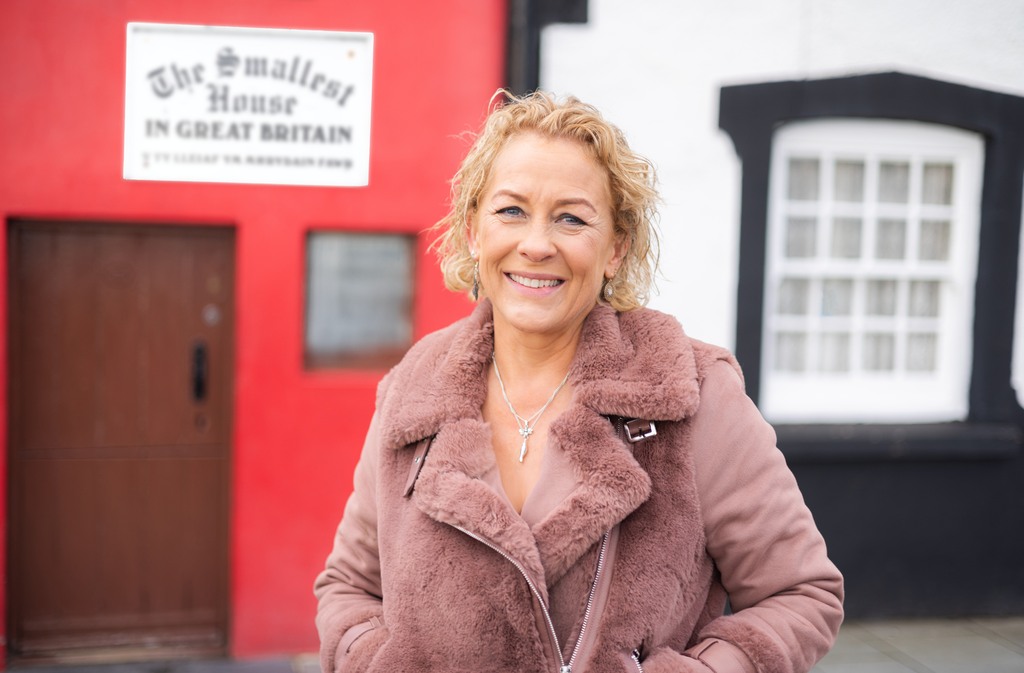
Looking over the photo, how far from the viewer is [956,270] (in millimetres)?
5734

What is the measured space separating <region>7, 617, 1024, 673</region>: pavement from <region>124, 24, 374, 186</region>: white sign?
263 centimetres

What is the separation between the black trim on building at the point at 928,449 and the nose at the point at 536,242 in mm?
3731

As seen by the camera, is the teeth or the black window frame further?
the black window frame

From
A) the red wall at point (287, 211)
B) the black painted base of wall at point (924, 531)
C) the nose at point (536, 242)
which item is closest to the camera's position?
the nose at point (536, 242)

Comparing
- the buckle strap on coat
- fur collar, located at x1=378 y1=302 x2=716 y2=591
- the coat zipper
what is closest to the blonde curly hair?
fur collar, located at x1=378 y1=302 x2=716 y2=591

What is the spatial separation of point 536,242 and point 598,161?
0.21 metres

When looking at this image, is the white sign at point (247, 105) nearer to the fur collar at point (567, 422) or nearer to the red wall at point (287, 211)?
the red wall at point (287, 211)

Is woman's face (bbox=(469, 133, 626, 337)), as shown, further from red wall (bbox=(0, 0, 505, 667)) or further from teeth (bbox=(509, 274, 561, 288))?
red wall (bbox=(0, 0, 505, 667))

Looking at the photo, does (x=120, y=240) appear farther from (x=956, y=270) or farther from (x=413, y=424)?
(x=956, y=270)

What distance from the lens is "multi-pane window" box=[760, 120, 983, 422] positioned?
558 cm

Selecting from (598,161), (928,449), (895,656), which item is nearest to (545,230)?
(598,161)

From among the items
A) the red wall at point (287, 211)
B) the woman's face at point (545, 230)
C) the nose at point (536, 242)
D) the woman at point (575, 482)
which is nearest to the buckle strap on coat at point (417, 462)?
the woman at point (575, 482)

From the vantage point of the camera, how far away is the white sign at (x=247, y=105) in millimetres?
4863

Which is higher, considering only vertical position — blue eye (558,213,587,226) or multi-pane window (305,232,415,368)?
blue eye (558,213,587,226)
